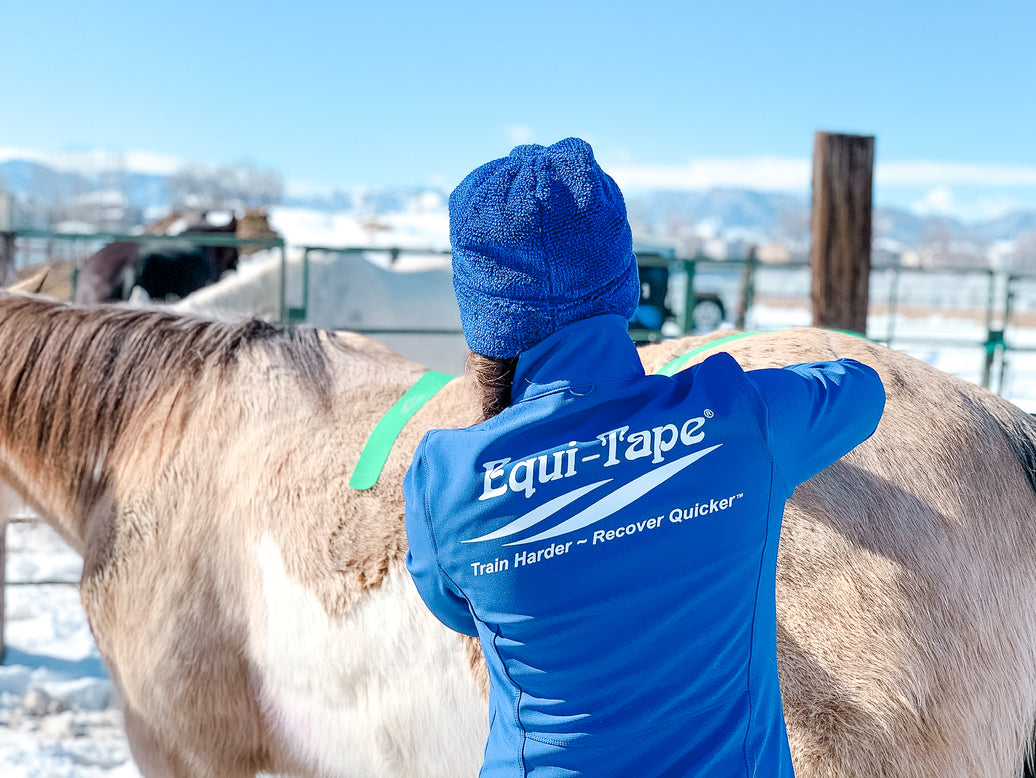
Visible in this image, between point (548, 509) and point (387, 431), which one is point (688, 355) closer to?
point (387, 431)

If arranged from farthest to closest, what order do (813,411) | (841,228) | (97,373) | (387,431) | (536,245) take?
(841,228)
(97,373)
(387,431)
(813,411)
(536,245)

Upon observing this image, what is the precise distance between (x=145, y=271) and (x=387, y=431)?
612 cm

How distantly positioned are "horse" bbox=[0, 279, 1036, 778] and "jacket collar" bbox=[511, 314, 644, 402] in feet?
1.57

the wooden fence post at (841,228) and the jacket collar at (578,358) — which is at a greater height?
the wooden fence post at (841,228)

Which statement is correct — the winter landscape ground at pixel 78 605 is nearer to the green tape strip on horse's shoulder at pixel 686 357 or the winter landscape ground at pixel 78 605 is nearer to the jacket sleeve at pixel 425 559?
the green tape strip on horse's shoulder at pixel 686 357

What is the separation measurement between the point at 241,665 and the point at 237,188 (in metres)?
108

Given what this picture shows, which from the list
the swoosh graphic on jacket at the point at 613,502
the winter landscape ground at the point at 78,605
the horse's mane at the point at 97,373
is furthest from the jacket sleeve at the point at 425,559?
the winter landscape ground at the point at 78,605

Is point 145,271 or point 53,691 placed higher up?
point 145,271

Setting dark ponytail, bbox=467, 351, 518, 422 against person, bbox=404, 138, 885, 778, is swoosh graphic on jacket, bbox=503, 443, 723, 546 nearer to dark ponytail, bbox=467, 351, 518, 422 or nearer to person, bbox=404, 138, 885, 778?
person, bbox=404, 138, 885, 778

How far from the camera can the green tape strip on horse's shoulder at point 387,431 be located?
1.75 m

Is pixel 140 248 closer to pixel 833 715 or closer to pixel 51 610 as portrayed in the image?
pixel 51 610

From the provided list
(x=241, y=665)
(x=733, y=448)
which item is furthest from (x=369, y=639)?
(x=733, y=448)

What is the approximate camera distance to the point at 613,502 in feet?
3.01

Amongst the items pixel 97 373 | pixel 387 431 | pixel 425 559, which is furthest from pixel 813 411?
pixel 97 373
